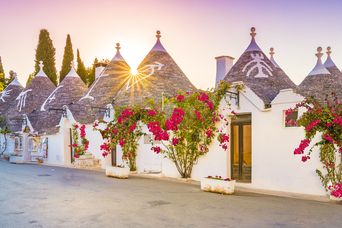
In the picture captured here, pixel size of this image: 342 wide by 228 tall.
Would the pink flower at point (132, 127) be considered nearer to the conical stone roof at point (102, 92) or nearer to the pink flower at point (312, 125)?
the conical stone roof at point (102, 92)

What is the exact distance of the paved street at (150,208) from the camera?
7594 mm

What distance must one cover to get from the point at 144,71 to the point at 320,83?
1096 cm

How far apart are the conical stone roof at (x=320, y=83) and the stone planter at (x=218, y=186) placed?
6767mm

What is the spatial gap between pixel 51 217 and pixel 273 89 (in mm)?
10976

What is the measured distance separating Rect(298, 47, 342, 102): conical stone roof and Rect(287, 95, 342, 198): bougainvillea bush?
17.6ft

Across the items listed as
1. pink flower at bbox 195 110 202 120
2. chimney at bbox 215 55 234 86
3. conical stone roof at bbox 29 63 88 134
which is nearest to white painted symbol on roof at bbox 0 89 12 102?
conical stone roof at bbox 29 63 88 134

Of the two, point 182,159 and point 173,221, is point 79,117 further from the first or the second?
point 173,221

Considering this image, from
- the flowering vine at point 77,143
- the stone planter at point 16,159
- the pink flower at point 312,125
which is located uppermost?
the pink flower at point 312,125

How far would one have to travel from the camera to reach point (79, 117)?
23.5 metres

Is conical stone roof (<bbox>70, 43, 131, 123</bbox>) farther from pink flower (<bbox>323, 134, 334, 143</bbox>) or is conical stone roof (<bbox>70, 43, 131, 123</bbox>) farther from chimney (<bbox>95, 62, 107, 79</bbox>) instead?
pink flower (<bbox>323, 134, 334, 143</bbox>)

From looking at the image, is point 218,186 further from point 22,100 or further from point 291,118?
point 22,100

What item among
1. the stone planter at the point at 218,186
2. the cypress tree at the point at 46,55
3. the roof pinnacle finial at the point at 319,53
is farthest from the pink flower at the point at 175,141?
the cypress tree at the point at 46,55

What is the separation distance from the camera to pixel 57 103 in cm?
2812

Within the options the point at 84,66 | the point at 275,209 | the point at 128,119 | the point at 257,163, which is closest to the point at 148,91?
the point at 128,119
